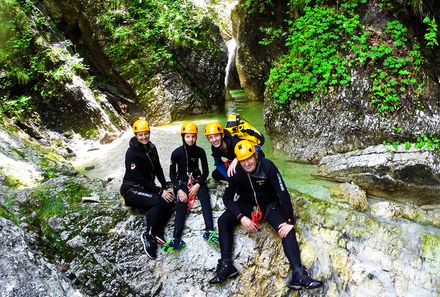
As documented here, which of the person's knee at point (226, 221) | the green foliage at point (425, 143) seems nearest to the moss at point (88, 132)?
the person's knee at point (226, 221)

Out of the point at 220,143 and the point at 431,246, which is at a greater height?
the point at 220,143

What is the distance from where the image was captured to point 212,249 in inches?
198

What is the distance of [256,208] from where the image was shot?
16.5 ft

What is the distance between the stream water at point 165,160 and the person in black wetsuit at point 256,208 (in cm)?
217

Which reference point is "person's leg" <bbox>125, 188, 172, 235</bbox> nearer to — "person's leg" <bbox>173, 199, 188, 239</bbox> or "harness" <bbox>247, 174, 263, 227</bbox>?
"person's leg" <bbox>173, 199, 188, 239</bbox>

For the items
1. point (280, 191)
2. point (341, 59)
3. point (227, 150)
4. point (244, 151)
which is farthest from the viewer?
point (341, 59)

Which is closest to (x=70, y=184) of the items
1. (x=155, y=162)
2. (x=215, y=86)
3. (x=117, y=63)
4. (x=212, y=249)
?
(x=155, y=162)

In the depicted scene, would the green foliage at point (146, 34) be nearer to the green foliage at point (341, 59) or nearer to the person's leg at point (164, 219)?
the green foliage at point (341, 59)

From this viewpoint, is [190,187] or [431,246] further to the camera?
[190,187]

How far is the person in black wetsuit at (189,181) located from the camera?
202 inches

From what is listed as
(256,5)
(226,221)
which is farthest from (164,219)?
(256,5)

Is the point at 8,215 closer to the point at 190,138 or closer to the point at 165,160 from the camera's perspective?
the point at 190,138

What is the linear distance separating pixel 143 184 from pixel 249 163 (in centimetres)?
188

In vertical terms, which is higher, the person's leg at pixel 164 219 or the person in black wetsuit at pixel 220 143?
the person in black wetsuit at pixel 220 143
